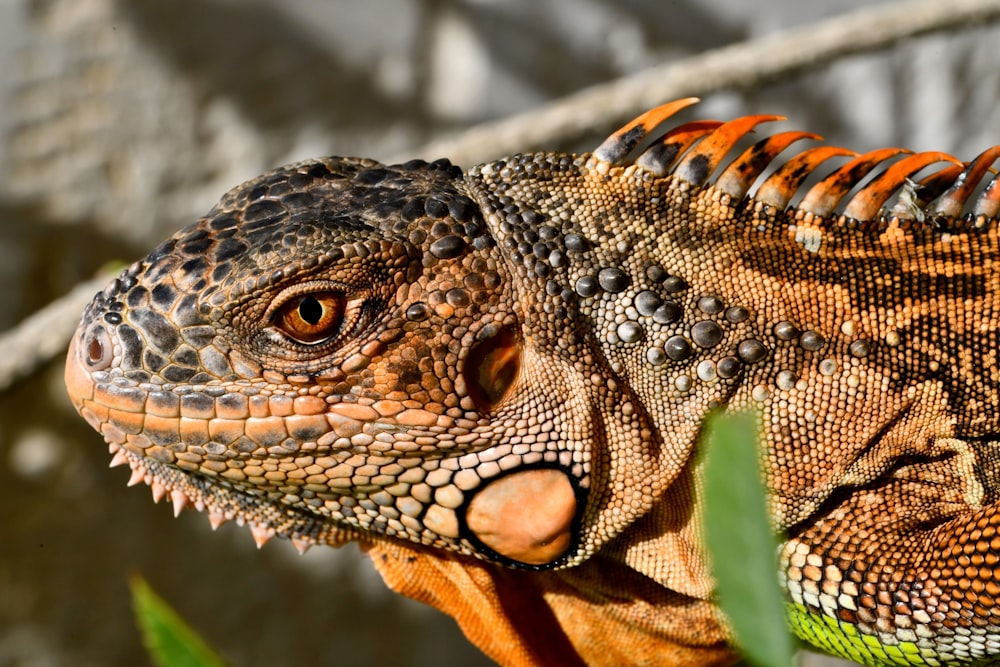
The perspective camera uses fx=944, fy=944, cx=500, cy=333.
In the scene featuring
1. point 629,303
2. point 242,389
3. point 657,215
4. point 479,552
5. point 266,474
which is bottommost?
point 479,552

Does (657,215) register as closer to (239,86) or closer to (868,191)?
(868,191)

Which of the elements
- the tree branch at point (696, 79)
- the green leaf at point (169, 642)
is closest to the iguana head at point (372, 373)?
the green leaf at point (169, 642)

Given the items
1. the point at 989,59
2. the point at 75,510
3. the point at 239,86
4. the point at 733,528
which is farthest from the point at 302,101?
the point at 989,59

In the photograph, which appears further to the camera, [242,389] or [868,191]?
[868,191]

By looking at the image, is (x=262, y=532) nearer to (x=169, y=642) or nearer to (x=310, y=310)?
(x=310, y=310)

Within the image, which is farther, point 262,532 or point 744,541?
point 262,532

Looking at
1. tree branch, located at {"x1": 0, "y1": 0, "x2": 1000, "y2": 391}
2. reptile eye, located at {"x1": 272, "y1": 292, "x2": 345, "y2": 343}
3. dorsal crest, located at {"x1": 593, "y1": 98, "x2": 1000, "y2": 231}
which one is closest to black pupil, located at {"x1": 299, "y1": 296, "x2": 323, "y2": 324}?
reptile eye, located at {"x1": 272, "y1": 292, "x2": 345, "y2": 343}

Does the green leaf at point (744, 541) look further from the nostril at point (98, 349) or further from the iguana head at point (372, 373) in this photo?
the nostril at point (98, 349)

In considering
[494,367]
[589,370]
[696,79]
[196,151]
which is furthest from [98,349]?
[196,151]

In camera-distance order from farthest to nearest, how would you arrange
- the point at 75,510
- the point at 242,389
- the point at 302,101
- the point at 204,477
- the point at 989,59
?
the point at 989,59, the point at 302,101, the point at 75,510, the point at 204,477, the point at 242,389
